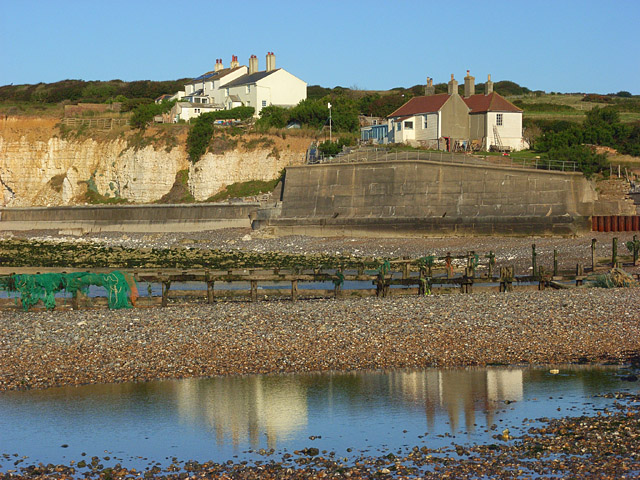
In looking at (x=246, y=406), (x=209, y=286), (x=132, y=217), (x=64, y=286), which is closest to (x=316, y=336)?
(x=246, y=406)

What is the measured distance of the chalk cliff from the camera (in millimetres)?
68688

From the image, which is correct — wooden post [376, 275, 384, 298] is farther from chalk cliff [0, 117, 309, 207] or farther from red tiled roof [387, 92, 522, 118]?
chalk cliff [0, 117, 309, 207]

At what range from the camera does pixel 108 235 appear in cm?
6231

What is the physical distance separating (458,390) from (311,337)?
413 cm

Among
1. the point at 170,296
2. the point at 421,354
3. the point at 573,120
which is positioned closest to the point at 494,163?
the point at 573,120

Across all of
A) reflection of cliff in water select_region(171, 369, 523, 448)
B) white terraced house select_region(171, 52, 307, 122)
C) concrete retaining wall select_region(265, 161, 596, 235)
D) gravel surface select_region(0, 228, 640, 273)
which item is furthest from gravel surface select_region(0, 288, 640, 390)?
white terraced house select_region(171, 52, 307, 122)

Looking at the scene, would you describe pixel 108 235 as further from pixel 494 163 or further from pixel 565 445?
pixel 565 445

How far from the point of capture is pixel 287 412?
1294cm

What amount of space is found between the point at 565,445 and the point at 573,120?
6670cm

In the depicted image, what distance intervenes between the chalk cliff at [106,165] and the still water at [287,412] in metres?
53.0

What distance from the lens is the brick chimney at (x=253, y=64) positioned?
269ft

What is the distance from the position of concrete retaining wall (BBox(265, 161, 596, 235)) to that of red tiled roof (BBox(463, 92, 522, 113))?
12771 millimetres

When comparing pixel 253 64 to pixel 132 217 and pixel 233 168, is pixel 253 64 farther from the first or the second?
pixel 132 217

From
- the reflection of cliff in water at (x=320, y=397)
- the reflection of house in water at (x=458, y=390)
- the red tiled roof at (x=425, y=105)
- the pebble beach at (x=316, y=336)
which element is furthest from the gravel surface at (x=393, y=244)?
the red tiled roof at (x=425, y=105)
